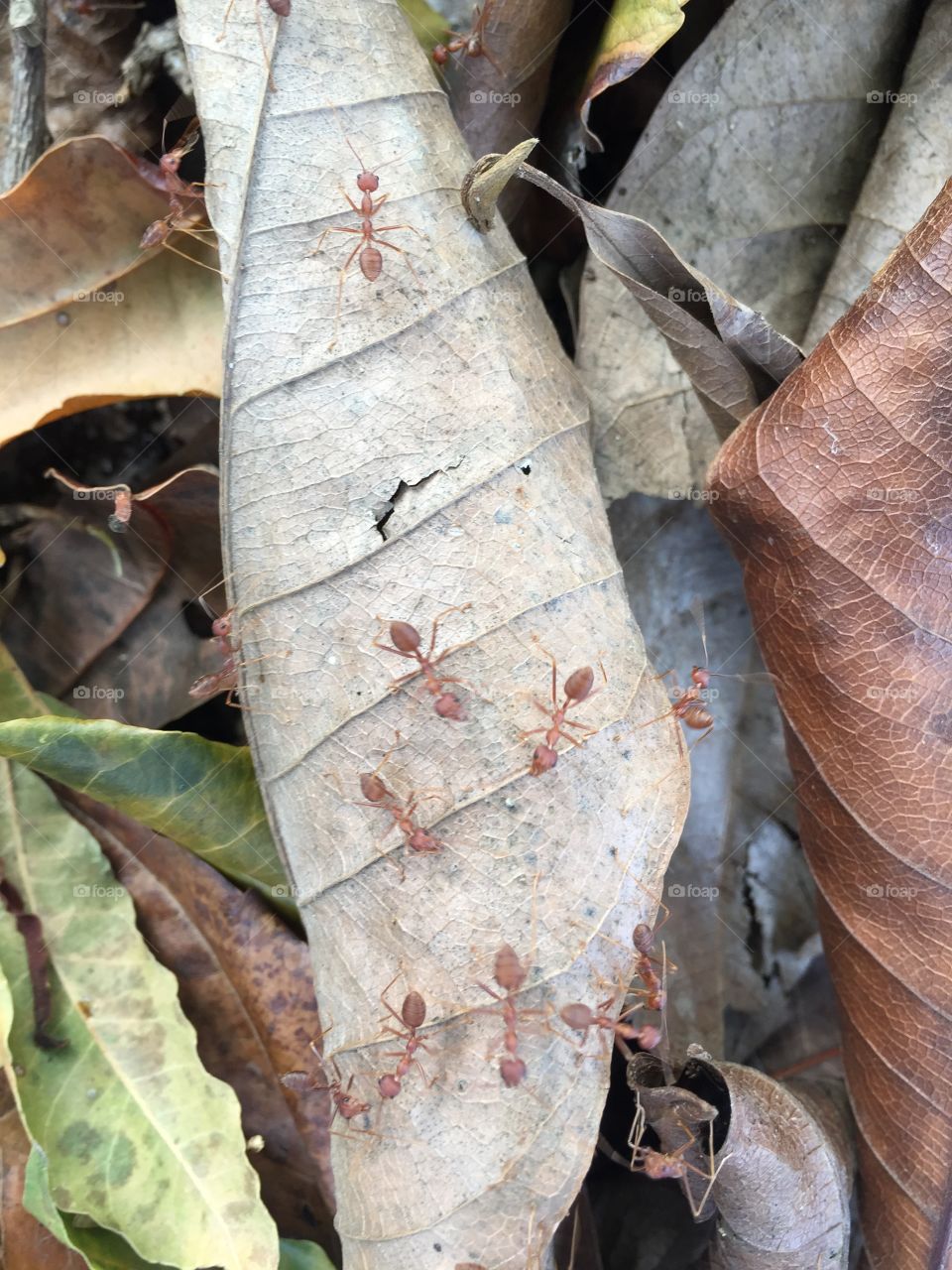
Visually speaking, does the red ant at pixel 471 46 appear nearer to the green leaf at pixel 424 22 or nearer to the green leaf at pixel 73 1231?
the green leaf at pixel 424 22

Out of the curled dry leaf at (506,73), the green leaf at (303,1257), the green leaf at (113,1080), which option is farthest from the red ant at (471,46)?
the green leaf at (303,1257)

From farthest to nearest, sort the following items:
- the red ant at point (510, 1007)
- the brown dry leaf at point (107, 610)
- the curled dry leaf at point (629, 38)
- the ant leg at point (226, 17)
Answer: the brown dry leaf at point (107, 610) → the curled dry leaf at point (629, 38) → the ant leg at point (226, 17) → the red ant at point (510, 1007)

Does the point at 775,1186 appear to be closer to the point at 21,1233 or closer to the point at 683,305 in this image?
the point at 21,1233

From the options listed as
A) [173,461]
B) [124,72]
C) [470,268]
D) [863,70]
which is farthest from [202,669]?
[863,70]

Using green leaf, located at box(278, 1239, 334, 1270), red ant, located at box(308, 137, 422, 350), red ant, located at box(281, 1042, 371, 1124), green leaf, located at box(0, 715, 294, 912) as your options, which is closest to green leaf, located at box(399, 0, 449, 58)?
red ant, located at box(308, 137, 422, 350)

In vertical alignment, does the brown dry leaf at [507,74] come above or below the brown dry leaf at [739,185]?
above

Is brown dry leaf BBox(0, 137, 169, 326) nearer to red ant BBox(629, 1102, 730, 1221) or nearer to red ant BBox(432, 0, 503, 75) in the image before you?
red ant BBox(432, 0, 503, 75)
